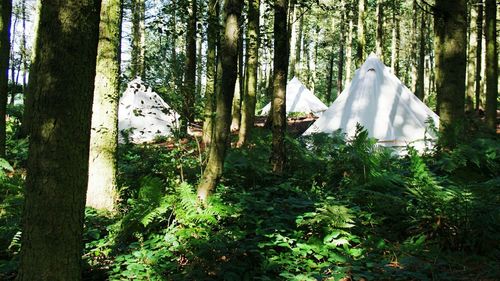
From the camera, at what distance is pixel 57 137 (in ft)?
7.62

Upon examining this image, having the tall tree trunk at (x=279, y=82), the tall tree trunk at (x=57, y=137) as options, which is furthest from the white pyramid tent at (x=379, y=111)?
the tall tree trunk at (x=57, y=137)

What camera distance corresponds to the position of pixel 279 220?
433cm

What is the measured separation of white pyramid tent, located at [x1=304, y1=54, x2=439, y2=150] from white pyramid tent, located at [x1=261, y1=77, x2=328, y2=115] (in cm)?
1194

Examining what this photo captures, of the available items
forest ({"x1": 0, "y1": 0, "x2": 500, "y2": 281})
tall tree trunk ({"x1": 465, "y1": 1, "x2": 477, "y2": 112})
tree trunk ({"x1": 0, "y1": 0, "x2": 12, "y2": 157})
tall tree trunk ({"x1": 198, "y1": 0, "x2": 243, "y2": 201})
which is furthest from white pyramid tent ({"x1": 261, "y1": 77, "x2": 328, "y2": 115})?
tall tree trunk ({"x1": 198, "y1": 0, "x2": 243, "y2": 201})

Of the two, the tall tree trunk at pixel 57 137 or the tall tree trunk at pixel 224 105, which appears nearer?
the tall tree trunk at pixel 57 137

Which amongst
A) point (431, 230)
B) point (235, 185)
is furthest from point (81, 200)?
point (235, 185)

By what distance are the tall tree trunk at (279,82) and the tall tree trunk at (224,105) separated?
171cm

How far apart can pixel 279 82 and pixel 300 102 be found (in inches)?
723

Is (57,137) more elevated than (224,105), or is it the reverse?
(224,105)

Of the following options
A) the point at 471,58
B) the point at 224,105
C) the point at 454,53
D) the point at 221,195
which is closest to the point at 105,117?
the point at 224,105

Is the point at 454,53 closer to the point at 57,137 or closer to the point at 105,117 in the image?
the point at 105,117

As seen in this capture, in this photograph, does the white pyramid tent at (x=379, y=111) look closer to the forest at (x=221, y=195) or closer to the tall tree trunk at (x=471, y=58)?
the forest at (x=221, y=195)

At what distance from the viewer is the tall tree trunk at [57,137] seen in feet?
7.61

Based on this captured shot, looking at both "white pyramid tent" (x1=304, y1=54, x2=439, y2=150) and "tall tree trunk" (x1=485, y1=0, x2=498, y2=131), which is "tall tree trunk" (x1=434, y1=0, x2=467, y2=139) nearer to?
"white pyramid tent" (x1=304, y1=54, x2=439, y2=150)
